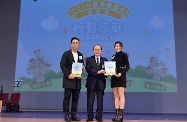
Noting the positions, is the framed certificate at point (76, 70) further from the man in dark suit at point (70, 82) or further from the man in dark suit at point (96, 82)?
the man in dark suit at point (96, 82)

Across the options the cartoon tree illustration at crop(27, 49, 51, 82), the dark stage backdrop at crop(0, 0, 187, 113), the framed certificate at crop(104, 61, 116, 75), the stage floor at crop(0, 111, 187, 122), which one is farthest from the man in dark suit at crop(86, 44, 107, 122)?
the cartoon tree illustration at crop(27, 49, 51, 82)

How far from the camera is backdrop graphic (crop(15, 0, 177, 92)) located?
5883mm

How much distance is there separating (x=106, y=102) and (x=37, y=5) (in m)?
3.19

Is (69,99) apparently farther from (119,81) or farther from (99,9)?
(99,9)

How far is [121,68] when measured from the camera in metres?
3.47

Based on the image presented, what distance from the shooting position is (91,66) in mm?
3578

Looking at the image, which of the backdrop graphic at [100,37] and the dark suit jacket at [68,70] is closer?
the dark suit jacket at [68,70]

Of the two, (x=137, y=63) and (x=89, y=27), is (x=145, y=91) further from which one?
(x=89, y=27)

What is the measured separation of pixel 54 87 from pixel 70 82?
272 cm

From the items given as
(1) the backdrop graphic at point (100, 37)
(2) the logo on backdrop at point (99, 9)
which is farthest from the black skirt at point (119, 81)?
(2) the logo on backdrop at point (99, 9)

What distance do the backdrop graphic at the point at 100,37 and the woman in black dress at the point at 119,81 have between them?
2.44 metres

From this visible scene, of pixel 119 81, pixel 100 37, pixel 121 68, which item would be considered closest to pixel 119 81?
pixel 119 81

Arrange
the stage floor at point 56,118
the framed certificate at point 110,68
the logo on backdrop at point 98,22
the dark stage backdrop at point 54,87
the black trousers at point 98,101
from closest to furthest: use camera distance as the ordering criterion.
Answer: the framed certificate at point 110,68 → the black trousers at point 98,101 → the stage floor at point 56,118 → the dark stage backdrop at point 54,87 → the logo on backdrop at point 98,22

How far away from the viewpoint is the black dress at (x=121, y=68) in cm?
343
